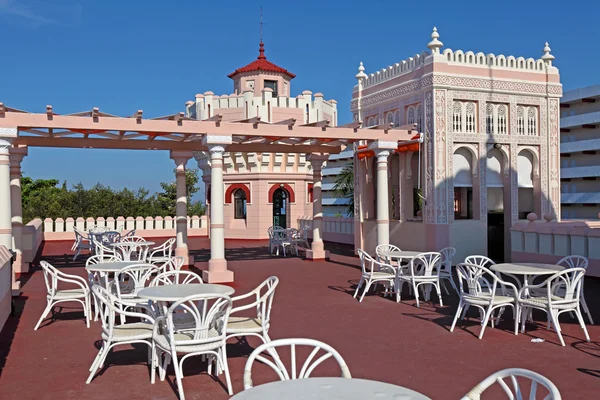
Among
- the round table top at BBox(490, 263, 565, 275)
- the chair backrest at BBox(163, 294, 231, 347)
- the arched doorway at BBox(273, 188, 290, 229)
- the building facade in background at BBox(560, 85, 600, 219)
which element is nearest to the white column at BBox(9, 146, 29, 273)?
the chair backrest at BBox(163, 294, 231, 347)

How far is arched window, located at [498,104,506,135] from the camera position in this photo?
51.1ft

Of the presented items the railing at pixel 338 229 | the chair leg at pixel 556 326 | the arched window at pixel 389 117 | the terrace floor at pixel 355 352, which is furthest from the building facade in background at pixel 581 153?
the chair leg at pixel 556 326

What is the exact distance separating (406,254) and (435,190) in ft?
15.3

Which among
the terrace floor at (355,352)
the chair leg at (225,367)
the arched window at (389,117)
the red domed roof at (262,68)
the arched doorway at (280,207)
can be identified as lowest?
the terrace floor at (355,352)

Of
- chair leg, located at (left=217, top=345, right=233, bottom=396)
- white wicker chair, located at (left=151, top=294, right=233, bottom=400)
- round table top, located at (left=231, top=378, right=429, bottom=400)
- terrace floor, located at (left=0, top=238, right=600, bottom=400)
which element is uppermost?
round table top, located at (left=231, top=378, right=429, bottom=400)

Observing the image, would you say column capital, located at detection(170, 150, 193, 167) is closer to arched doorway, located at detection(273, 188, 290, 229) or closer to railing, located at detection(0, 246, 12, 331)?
railing, located at detection(0, 246, 12, 331)

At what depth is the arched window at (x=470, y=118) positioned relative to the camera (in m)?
15.2

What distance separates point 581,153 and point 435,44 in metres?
37.3

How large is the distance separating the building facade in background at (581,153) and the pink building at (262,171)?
88.9 feet

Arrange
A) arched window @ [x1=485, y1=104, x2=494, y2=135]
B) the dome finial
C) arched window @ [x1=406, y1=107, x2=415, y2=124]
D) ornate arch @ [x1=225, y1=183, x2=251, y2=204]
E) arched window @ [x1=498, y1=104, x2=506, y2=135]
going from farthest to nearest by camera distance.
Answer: ornate arch @ [x1=225, y1=183, x2=251, y2=204] < the dome finial < arched window @ [x1=406, y1=107, x2=415, y2=124] < arched window @ [x1=498, y1=104, x2=506, y2=135] < arched window @ [x1=485, y1=104, x2=494, y2=135]

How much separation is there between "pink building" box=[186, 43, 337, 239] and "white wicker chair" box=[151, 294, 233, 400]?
20620 mm

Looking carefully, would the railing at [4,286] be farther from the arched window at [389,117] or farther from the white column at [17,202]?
the arched window at [389,117]

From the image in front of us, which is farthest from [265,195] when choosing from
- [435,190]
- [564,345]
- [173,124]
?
[564,345]

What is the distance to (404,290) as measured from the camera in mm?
11023
